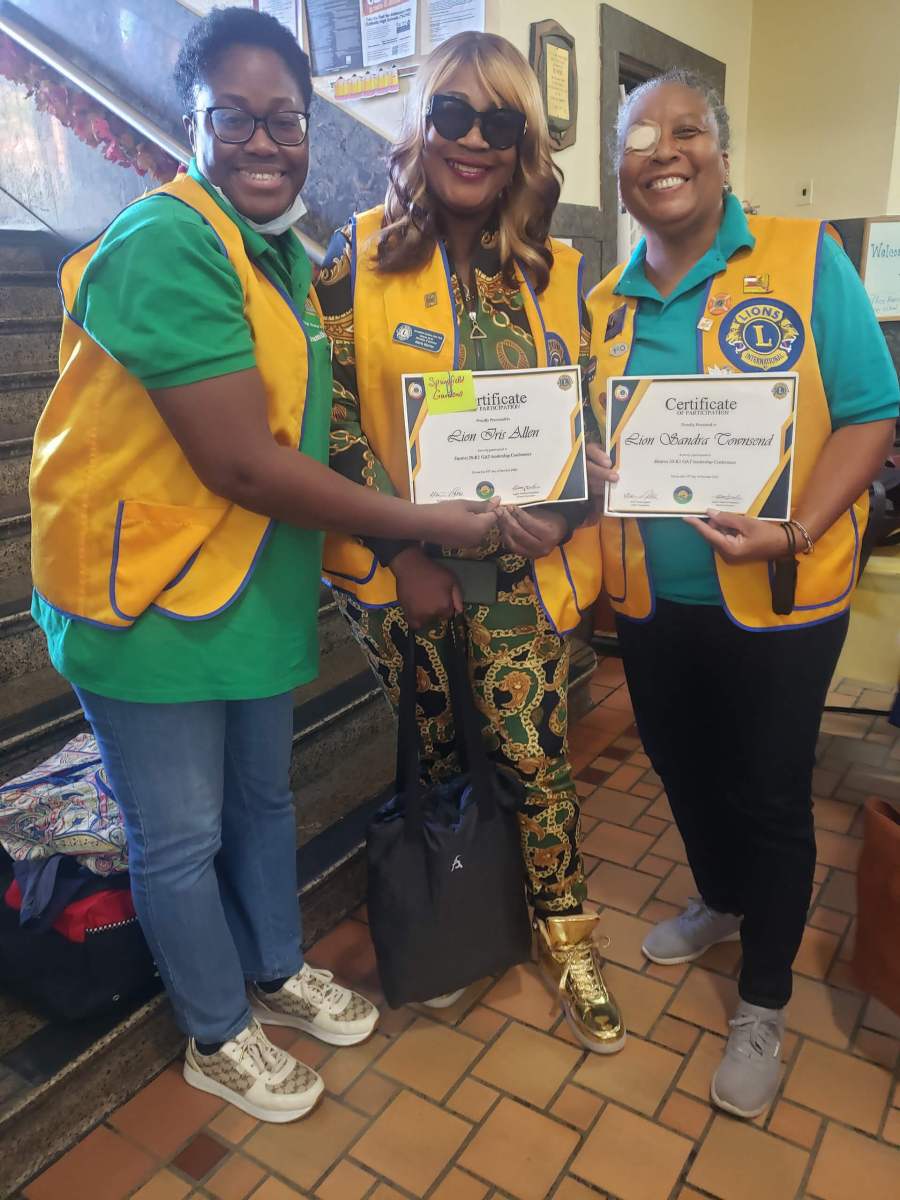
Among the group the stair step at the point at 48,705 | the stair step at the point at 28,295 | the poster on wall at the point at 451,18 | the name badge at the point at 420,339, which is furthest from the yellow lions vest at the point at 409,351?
the stair step at the point at 28,295

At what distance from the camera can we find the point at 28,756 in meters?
2.03

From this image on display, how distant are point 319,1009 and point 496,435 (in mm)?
1207

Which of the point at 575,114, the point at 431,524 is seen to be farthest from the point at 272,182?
the point at 575,114

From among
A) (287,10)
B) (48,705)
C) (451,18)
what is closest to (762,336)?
(48,705)

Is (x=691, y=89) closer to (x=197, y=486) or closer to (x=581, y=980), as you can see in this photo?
(x=197, y=486)

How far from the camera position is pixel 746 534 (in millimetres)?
1324

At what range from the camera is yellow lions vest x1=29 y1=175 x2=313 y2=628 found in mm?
1208

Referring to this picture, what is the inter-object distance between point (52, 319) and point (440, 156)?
2.35 meters

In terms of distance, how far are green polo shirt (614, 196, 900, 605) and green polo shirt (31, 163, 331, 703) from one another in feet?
1.76

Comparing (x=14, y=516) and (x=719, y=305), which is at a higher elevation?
(x=719, y=305)

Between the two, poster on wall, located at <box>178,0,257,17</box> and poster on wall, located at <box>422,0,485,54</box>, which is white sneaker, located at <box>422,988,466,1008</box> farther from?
poster on wall, located at <box>178,0,257,17</box>

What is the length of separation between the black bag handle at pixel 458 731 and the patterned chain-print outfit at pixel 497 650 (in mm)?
32

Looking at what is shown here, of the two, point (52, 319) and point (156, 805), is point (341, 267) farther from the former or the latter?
point (52, 319)

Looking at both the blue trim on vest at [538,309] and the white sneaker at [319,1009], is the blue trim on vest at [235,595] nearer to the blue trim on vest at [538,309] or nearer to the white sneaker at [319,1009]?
the blue trim on vest at [538,309]
